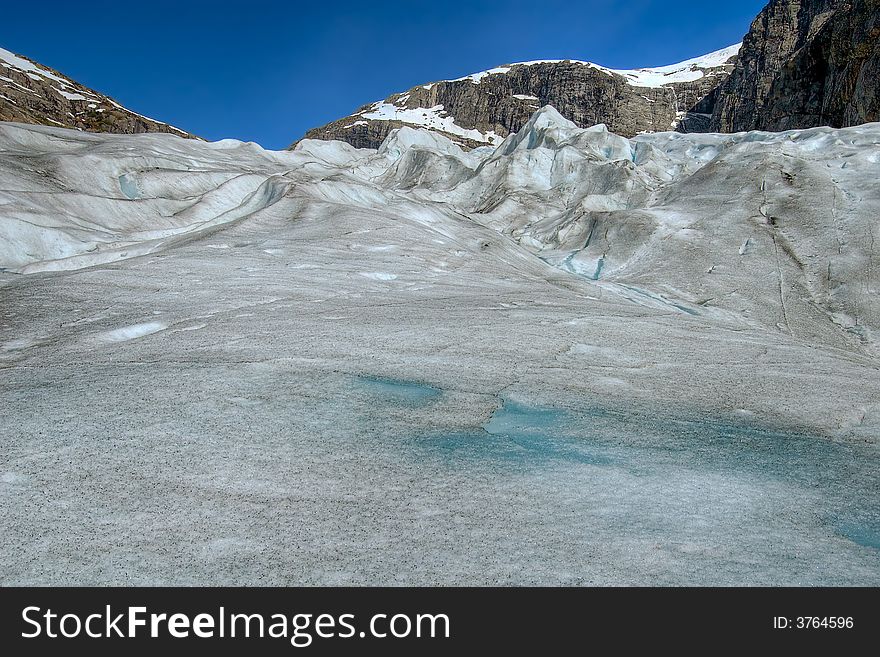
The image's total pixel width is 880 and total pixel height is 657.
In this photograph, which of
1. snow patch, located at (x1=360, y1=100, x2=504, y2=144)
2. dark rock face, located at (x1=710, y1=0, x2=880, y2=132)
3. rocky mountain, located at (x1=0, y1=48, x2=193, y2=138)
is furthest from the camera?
snow patch, located at (x1=360, y1=100, x2=504, y2=144)

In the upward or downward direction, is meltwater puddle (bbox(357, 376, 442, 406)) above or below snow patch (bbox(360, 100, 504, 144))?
below

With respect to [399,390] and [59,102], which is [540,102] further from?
[399,390]

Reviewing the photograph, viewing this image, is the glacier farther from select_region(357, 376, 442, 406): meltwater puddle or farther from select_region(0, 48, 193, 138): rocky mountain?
select_region(0, 48, 193, 138): rocky mountain

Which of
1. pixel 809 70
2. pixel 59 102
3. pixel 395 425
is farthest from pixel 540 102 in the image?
pixel 395 425

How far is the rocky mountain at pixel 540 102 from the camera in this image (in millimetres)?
129125

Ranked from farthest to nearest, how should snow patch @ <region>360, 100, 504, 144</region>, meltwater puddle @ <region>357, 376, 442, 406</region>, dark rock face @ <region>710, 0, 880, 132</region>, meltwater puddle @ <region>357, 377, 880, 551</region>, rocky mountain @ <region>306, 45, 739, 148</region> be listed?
snow patch @ <region>360, 100, 504, 144</region> → rocky mountain @ <region>306, 45, 739, 148</region> → dark rock face @ <region>710, 0, 880, 132</region> → meltwater puddle @ <region>357, 376, 442, 406</region> → meltwater puddle @ <region>357, 377, 880, 551</region>

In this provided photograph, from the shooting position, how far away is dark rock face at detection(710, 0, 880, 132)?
47.1m

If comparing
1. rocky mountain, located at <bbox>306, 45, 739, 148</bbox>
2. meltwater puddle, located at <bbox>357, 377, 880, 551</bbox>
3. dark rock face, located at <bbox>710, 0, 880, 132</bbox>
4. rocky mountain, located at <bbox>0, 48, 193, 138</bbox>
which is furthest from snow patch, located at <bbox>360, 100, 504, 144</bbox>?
meltwater puddle, located at <bbox>357, 377, 880, 551</bbox>

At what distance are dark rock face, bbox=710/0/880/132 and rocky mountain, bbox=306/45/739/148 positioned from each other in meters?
17.4

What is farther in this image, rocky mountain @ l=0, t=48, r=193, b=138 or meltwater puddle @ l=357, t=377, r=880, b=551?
rocky mountain @ l=0, t=48, r=193, b=138

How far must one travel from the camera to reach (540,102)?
145 metres

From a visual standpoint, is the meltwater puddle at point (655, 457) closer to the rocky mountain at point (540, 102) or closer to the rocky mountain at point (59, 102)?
the rocky mountain at point (59, 102)

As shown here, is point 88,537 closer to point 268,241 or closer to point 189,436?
point 189,436

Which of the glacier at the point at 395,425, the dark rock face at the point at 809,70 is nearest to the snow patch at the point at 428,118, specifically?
the dark rock face at the point at 809,70
